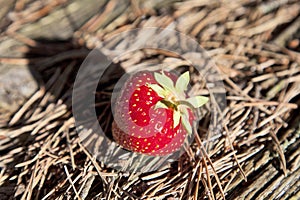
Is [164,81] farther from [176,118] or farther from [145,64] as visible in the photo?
[145,64]

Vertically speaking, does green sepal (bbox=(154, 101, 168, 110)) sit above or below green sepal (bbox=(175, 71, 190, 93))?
below

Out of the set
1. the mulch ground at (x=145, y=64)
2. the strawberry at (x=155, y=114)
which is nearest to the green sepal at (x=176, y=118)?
the strawberry at (x=155, y=114)

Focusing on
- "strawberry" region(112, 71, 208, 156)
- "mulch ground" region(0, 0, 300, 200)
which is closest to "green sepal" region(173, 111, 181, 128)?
"strawberry" region(112, 71, 208, 156)

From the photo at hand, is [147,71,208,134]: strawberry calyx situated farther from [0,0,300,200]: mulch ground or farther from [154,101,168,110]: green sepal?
[0,0,300,200]: mulch ground

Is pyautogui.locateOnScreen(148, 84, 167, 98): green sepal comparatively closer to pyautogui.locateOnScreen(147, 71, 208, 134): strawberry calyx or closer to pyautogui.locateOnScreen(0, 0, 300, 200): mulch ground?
pyautogui.locateOnScreen(147, 71, 208, 134): strawberry calyx

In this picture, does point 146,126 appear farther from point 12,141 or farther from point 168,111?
point 12,141

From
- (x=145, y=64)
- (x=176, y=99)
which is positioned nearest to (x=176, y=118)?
(x=176, y=99)

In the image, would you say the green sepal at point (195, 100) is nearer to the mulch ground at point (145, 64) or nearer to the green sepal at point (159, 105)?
the green sepal at point (159, 105)

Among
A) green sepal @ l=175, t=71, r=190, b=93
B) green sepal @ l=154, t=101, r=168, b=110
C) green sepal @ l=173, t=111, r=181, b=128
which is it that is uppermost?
green sepal @ l=175, t=71, r=190, b=93
